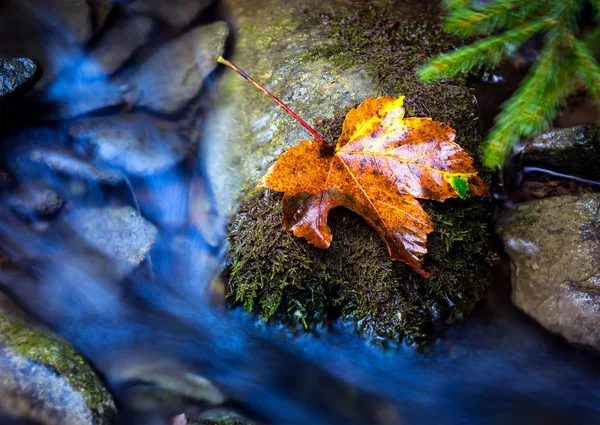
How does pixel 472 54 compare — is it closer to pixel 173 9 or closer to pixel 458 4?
pixel 458 4

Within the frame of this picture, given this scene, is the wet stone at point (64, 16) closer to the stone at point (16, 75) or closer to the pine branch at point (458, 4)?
the stone at point (16, 75)

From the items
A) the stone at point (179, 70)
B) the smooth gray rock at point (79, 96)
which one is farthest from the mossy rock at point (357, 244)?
the smooth gray rock at point (79, 96)

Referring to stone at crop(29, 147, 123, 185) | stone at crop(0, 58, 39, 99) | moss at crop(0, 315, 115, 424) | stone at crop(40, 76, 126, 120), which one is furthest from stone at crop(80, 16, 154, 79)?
moss at crop(0, 315, 115, 424)

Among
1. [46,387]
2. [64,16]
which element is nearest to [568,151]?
[46,387]

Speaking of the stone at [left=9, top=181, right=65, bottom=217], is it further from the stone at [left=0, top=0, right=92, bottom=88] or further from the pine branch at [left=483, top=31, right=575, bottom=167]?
the pine branch at [left=483, top=31, right=575, bottom=167]

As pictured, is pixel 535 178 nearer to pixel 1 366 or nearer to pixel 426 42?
pixel 426 42

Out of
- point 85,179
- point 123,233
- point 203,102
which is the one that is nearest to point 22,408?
point 123,233
